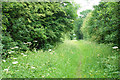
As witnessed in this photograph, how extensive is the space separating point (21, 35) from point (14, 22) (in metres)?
0.97

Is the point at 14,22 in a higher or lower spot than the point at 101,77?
higher

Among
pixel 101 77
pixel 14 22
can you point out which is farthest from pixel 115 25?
pixel 14 22

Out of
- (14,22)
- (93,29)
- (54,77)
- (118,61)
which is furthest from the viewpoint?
(93,29)

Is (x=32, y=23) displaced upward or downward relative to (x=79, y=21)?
upward

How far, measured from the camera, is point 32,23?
25.6 ft

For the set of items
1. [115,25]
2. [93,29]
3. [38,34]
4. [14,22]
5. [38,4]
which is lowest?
[93,29]

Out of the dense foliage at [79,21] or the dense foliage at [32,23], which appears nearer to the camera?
the dense foliage at [32,23]

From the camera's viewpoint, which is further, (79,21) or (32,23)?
(79,21)

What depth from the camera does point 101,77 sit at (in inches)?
188

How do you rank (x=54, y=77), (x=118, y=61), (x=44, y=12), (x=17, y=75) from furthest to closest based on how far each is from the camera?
1. (x=44, y=12)
2. (x=118, y=61)
3. (x=54, y=77)
4. (x=17, y=75)

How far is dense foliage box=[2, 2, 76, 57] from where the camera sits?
6.32 metres

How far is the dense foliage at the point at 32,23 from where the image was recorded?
6.32 meters

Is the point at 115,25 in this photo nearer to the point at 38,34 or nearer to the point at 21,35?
the point at 38,34

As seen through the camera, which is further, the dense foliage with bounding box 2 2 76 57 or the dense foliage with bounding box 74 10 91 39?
the dense foliage with bounding box 74 10 91 39
